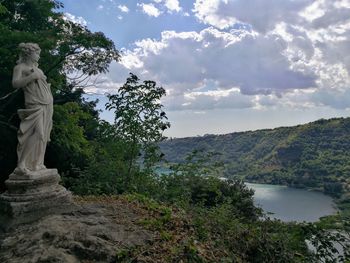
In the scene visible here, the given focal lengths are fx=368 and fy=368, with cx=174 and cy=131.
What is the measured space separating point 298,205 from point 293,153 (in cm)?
4187

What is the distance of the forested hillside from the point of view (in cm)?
7231

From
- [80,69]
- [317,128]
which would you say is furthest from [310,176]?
[80,69]

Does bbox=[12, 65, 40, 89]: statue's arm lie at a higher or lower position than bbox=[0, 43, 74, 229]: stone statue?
higher

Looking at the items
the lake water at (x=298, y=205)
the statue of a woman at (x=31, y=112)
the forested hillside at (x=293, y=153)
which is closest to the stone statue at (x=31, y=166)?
the statue of a woman at (x=31, y=112)

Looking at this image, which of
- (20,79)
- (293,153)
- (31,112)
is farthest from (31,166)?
(293,153)

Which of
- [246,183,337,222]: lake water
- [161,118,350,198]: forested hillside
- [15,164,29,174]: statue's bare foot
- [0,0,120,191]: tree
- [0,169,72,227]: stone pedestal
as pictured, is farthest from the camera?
[161,118,350,198]: forested hillside

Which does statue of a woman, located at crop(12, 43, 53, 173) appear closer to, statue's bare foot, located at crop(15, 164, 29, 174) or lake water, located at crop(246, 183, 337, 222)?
statue's bare foot, located at crop(15, 164, 29, 174)

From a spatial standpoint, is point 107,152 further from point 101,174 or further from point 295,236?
point 295,236

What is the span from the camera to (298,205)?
50844 millimetres

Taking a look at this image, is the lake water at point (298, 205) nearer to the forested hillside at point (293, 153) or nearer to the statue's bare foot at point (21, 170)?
the forested hillside at point (293, 153)

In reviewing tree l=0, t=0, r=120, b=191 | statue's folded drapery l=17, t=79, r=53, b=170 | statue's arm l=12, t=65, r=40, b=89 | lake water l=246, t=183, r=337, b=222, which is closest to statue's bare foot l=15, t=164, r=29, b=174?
statue's folded drapery l=17, t=79, r=53, b=170

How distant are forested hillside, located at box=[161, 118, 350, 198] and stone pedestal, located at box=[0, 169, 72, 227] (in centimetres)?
5303

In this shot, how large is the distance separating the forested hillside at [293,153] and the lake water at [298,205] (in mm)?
4381

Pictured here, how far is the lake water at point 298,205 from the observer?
41612 millimetres
